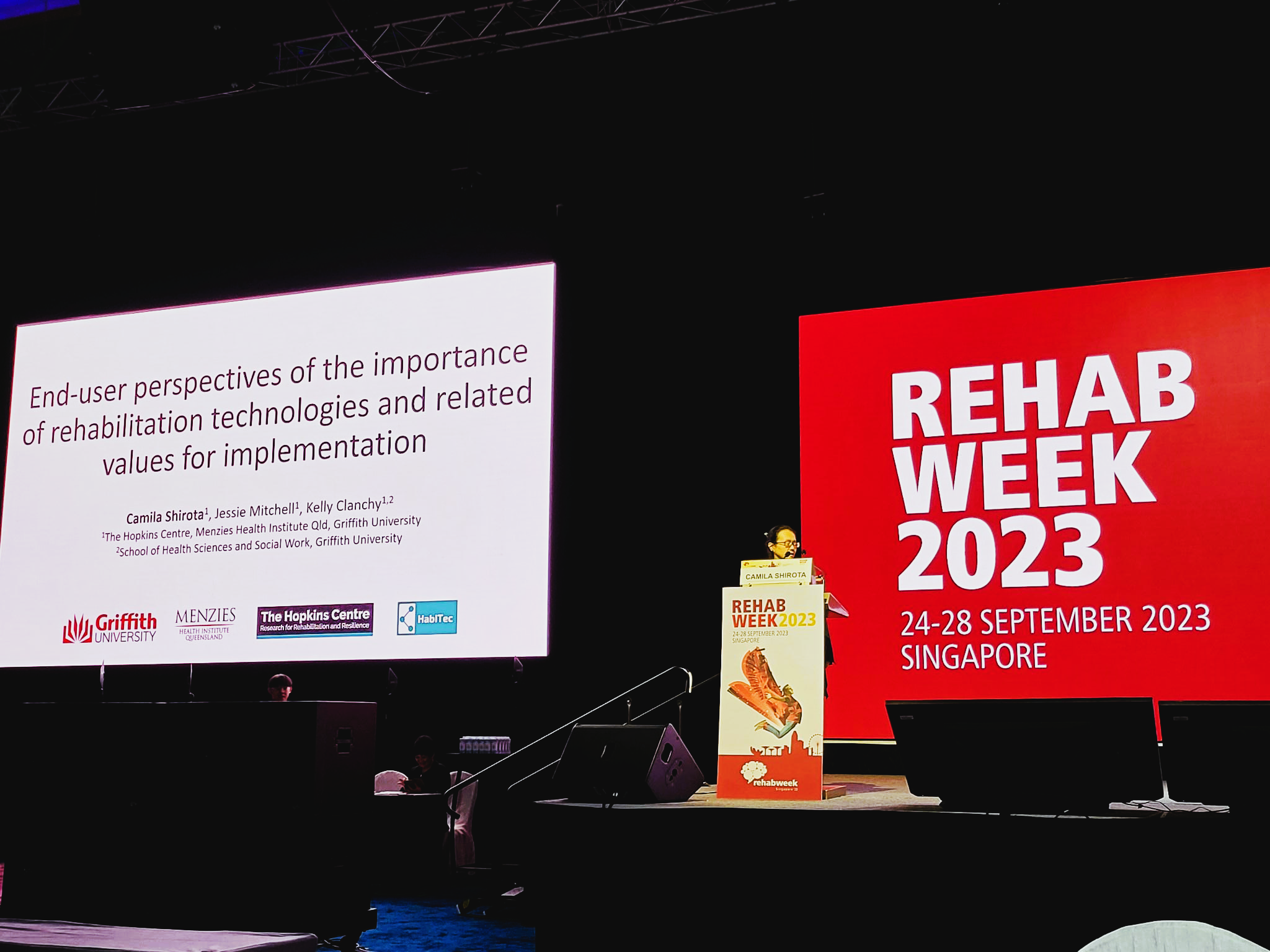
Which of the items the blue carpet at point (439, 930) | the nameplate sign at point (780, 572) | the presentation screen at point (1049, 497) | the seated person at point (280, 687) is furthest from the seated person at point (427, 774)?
the nameplate sign at point (780, 572)

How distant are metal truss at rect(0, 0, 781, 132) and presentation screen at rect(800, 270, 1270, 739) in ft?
6.14

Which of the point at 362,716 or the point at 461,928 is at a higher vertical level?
the point at 362,716

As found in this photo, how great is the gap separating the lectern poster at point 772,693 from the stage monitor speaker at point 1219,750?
1.22 m

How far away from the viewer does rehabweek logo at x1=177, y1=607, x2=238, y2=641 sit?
21.4ft

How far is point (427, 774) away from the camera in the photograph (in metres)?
6.31

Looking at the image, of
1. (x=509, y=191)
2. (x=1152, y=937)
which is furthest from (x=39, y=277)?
(x=1152, y=937)

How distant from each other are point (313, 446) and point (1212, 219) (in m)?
4.64

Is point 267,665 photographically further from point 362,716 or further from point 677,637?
point 362,716

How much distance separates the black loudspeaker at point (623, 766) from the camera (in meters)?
3.69

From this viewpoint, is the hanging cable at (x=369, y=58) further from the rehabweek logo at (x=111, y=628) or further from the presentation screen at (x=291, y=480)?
the rehabweek logo at (x=111, y=628)

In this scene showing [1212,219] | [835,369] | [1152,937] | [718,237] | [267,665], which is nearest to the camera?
[1152,937]

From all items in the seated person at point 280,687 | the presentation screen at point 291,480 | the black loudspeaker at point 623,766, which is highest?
the presentation screen at point 291,480

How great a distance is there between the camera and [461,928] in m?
5.09

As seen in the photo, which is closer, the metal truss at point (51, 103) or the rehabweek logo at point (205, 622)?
the metal truss at point (51, 103)
